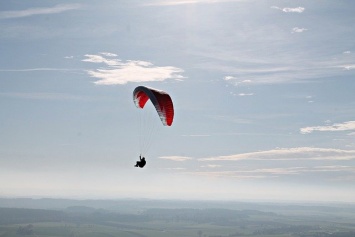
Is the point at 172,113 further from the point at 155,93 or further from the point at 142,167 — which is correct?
the point at 142,167

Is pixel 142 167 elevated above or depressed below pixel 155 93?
below

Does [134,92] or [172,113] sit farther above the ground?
[134,92]

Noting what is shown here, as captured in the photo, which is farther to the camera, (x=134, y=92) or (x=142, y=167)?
(x=134, y=92)

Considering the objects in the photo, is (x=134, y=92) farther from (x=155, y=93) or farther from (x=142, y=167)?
(x=142, y=167)

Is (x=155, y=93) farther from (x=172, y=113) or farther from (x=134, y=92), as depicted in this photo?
(x=134, y=92)

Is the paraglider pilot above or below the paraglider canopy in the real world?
below

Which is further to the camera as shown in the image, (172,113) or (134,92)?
(134,92)

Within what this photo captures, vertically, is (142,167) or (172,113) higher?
(172,113)

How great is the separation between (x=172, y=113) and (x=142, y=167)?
583 cm

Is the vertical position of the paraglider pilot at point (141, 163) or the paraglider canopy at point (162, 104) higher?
the paraglider canopy at point (162, 104)

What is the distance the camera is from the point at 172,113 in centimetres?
3516

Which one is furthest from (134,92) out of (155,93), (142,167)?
(142,167)

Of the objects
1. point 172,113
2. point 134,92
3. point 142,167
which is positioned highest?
point 134,92

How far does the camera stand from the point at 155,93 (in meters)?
34.9
